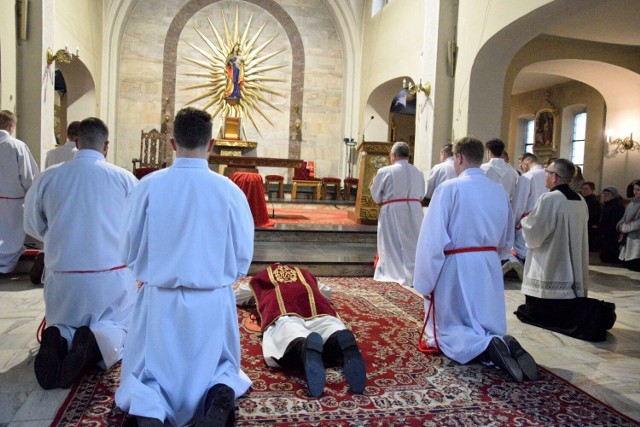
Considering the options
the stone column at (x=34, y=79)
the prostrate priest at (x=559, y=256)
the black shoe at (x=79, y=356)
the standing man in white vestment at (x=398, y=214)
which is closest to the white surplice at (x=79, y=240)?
the black shoe at (x=79, y=356)

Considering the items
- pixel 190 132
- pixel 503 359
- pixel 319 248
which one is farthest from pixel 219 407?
pixel 319 248

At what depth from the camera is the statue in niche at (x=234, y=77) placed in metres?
16.0

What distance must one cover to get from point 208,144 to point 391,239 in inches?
173

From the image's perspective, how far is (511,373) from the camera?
351 centimetres

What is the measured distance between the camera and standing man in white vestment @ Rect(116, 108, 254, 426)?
106 inches

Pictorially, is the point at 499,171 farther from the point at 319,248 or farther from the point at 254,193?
the point at 254,193

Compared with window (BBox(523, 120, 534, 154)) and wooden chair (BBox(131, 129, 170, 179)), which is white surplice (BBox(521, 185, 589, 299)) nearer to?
wooden chair (BBox(131, 129, 170, 179))

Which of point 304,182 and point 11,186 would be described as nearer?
point 11,186

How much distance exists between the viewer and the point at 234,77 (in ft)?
52.4

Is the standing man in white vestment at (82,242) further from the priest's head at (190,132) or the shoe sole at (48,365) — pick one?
the priest's head at (190,132)

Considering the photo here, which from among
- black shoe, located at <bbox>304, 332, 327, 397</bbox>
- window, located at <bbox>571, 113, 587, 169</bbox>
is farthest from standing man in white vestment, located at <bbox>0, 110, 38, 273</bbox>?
window, located at <bbox>571, 113, 587, 169</bbox>

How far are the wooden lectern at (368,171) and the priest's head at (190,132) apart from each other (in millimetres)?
6790

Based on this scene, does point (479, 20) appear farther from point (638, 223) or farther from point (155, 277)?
point (155, 277)

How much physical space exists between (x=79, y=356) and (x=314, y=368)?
4.45ft
